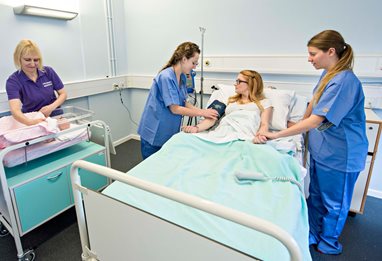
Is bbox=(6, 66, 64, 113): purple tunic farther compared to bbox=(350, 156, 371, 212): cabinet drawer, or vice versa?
bbox=(350, 156, 371, 212): cabinet drawer

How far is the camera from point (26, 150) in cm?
162

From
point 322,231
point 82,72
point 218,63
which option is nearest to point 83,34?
point 82,72

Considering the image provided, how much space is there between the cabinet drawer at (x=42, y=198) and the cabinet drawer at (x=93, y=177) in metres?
0.13

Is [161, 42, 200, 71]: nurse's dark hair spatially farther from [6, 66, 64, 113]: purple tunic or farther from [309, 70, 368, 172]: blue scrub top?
[6, 66, 64, 113]: purple tunic

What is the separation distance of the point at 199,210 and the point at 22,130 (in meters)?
1.20

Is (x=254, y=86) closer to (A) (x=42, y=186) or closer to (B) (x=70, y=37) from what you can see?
(A) (x=42, y=186)

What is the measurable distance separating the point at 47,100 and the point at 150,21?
63.8 inches

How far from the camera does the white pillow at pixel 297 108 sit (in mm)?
2160

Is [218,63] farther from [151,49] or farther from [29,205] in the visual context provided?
[29,205]

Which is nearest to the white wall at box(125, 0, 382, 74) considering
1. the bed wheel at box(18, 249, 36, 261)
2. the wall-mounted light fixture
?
the wall-mounted light fixture

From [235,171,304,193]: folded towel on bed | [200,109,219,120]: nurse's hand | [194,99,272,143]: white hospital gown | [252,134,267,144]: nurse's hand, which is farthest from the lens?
[200,109,219,120]: nurse's hand

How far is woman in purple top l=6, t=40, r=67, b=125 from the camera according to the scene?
180 cm

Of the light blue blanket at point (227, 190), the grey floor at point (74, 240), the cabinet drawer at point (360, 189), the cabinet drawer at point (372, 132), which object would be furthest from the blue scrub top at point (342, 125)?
the grey floor at point (74, 240)

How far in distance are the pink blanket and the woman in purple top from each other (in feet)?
0.24
